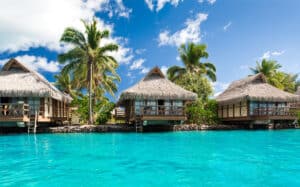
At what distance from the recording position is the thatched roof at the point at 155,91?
17781 millimetres

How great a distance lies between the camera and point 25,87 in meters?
16.6

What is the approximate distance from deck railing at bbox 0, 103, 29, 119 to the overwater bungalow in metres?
15.0

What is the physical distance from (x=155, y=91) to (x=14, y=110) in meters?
8.89

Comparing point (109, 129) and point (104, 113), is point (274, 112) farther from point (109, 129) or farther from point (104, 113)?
point (104, 113)

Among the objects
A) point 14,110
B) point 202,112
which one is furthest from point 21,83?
point 202,112

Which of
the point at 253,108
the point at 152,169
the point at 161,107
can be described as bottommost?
the point at 152,169

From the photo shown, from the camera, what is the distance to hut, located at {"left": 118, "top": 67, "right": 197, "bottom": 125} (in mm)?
17734

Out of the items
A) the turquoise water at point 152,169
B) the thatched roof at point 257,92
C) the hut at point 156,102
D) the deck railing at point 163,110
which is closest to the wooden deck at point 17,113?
the hut at point 156,102

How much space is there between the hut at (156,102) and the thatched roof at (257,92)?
15.2ft

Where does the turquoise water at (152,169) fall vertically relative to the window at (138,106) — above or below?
below

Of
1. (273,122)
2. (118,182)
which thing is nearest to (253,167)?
(118,182)

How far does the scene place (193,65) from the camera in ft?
85.8

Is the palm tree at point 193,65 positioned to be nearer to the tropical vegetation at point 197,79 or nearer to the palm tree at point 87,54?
the tropical vegetation at point 197,79

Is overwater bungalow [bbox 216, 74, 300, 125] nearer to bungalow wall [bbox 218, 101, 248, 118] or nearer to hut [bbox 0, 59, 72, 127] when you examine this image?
bungalow wall [bbox 218, 101, 248, 118]
